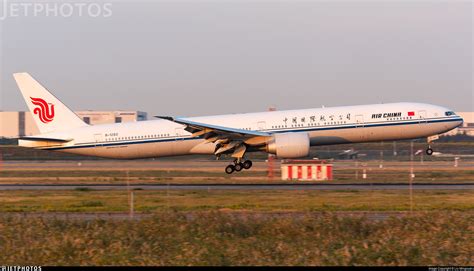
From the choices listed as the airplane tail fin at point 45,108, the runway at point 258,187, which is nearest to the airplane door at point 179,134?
the runway at point 258,187

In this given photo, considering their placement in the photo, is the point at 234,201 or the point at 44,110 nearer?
the point at 234,201

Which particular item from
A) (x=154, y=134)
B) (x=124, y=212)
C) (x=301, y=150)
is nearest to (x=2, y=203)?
(x=124, y=212)

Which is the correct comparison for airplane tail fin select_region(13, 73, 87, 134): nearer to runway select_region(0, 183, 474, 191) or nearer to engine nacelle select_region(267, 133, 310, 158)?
runway select_region(0, 183, 474, 191)

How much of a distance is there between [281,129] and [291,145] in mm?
1823

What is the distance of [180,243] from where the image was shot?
14.7 metres

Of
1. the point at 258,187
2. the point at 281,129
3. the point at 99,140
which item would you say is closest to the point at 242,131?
the point at 281,129

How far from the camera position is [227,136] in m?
36.8

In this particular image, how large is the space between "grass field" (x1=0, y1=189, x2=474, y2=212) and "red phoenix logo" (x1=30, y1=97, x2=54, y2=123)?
25.2 ft

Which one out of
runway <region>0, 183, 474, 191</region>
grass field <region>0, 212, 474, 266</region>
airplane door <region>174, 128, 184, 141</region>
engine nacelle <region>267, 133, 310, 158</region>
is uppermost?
airplane door <region>174, 128, 184, 141</region>

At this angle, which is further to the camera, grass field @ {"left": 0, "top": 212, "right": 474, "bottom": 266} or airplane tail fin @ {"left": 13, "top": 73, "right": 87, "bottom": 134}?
airplane tail fin @ {"left": 13, "top": 73, "right": 87, "bottom": 134}

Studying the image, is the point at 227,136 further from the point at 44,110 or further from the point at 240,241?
the point at 240,241

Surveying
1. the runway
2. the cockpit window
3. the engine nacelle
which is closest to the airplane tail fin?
the runway

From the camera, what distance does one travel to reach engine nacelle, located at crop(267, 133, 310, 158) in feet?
117

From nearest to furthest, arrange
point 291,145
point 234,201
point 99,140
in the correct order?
1. point 234,201
2. point 291,145
3. point 99,140
